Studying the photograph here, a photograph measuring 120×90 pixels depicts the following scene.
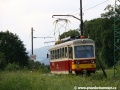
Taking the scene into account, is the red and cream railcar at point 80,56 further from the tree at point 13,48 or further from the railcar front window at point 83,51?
the tree at point 13,48

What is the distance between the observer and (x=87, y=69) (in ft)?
84.5

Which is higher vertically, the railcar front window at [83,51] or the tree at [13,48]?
the tree at [13,48]

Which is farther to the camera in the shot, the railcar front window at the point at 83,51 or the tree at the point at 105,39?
the tree at the point at 105,39

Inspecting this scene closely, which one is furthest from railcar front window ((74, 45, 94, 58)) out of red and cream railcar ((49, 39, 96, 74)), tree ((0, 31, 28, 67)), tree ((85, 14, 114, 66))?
tree ((0, 31, 28, 67))

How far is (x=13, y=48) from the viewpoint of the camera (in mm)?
70875

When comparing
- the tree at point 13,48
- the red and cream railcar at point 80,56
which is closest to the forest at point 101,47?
the tree at point 13,48

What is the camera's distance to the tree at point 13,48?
231ft

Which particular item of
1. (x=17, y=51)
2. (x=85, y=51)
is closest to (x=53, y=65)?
(x=85, y=51)

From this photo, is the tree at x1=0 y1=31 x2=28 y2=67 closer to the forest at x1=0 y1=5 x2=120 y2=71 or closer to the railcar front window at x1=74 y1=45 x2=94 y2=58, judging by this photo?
the forest at x1=0 y1=5 x2=120 y2=71

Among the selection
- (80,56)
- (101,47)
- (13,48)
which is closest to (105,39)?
(101,47)

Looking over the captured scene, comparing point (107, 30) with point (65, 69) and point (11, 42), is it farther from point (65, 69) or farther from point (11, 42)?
point (65, 69)

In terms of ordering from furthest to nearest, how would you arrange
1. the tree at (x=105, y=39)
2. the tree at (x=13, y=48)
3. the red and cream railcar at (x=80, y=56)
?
the tree at (x=105, y=39)
the tree at (x=13, y=48)
the red and cream railcar at (x=80, y=56)

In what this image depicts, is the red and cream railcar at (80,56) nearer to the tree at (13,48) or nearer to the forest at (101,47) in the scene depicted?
the forest at (101,47)

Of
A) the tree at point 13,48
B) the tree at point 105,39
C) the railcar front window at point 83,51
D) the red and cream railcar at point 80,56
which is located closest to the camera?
the red and cream railcar at point 80,56
